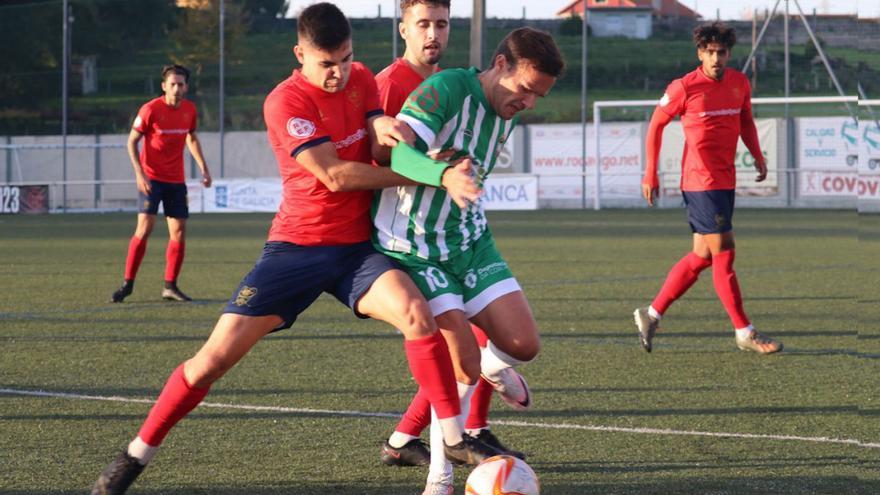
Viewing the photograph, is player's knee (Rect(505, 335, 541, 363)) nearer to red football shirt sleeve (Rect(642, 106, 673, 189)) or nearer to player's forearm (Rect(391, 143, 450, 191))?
player's forearm (Rect(391, 143, 450, 191))

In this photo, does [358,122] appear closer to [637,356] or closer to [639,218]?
[637,356]

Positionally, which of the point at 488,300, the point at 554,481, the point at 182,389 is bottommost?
the point at 554,481

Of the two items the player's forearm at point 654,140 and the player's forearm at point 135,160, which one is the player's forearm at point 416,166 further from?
the player's forearm at point 135,160

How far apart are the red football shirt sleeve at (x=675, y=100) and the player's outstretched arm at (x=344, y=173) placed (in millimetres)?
4436

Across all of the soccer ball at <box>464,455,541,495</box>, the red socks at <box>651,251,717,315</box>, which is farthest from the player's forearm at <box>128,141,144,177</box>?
the soccer ball at <box>464,455,541,495</box>

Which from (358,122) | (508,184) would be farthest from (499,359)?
(508,184)

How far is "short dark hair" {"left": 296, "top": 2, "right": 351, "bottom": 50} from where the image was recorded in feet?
14.9

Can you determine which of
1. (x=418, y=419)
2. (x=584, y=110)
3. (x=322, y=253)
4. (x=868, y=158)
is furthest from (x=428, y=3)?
(x=584, y=110)

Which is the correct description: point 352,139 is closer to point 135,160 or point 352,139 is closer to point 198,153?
point 135,160

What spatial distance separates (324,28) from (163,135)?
7139 millimetres

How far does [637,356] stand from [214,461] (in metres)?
3.62

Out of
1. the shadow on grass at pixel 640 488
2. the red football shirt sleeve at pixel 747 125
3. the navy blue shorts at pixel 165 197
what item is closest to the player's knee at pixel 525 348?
the shadow on grass at pixel 640 488

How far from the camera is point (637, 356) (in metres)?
8.03

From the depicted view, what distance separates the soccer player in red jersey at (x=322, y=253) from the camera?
450cm
